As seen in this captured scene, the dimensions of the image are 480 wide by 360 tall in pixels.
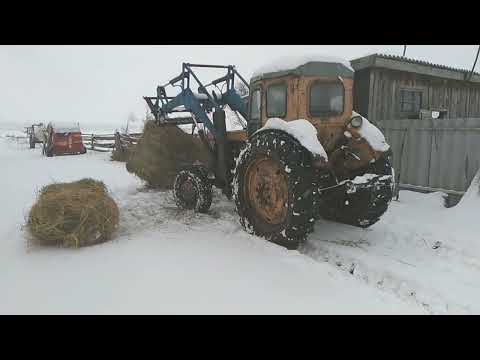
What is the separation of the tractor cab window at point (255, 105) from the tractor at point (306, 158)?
0.02 meters

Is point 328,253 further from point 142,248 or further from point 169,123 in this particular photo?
point 169,123

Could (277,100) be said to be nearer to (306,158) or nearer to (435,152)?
(306,158)

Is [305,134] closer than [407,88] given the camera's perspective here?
Yes

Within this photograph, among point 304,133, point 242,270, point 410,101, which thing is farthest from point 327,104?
point 410,101

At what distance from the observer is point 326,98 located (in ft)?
14.9

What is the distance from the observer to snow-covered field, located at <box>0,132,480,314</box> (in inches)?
115

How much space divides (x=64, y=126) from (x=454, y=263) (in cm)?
2027

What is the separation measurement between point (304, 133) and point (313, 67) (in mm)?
1001

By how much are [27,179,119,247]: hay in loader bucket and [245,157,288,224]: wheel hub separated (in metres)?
1.89

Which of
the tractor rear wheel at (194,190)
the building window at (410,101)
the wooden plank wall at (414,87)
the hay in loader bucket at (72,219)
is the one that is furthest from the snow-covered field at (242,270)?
the building window at (410,101)

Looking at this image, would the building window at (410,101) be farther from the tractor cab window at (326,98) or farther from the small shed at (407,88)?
the tractor cab window at (326,98)

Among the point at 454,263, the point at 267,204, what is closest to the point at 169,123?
the point at 267,204

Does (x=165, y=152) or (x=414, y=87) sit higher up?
(x=414, y=87)

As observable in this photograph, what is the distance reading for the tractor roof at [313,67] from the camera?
4.39 metres
